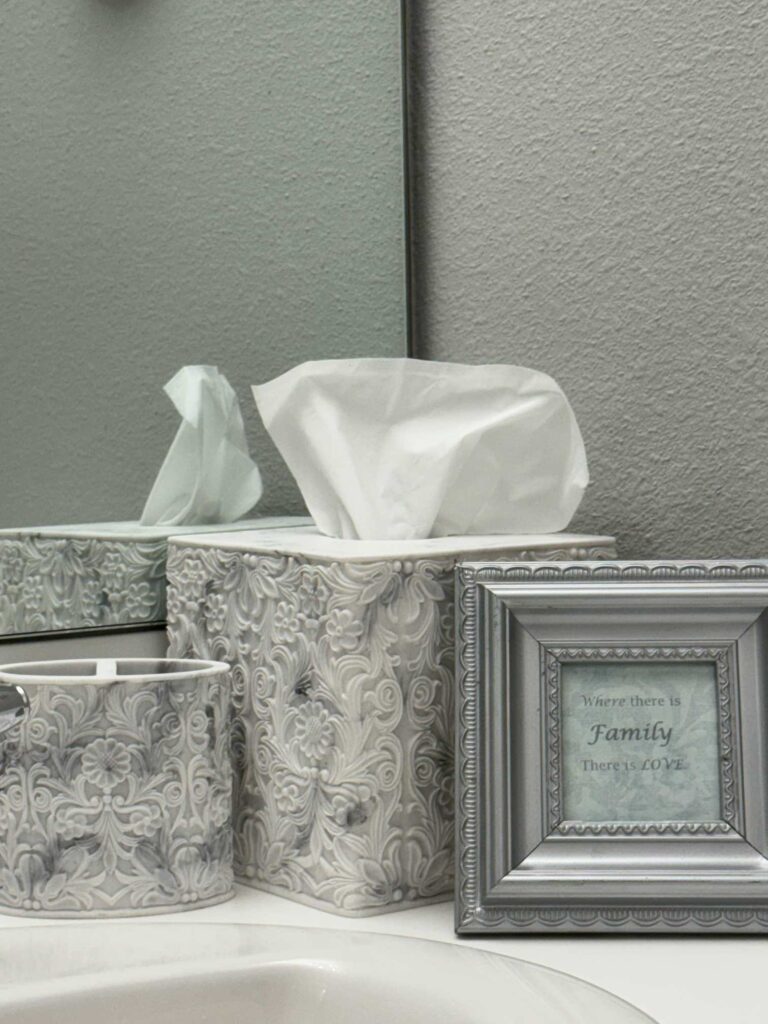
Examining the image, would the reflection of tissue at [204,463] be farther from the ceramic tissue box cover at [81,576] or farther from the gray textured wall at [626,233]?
the gray textured wall at [626,233]

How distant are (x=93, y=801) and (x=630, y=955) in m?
0.28

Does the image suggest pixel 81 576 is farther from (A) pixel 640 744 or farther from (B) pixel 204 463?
(A) pixel 640 744

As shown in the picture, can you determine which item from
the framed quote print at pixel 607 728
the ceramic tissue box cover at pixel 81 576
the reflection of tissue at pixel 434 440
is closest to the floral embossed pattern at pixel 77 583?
the ceramic tissue box cover at pixel 81 576

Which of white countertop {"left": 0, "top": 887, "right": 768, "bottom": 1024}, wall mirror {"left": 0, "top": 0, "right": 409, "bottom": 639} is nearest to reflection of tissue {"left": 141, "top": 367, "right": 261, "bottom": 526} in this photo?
wall mirror {"left": 0, "top": 0, "right": 409, "bottom": 639}

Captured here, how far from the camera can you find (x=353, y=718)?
656 millimetres

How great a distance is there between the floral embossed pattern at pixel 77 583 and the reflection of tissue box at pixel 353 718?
136mm

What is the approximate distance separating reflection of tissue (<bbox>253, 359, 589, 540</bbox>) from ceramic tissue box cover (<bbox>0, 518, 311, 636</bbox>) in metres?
0.13

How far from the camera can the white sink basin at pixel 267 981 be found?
0.54 metres

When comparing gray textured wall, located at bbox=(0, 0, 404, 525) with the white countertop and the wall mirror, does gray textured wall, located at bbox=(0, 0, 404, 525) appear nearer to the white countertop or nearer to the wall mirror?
the wall mirror

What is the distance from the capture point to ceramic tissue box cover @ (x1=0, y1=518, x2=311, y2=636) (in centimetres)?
79

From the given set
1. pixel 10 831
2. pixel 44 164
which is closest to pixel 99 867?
pixel 10 831

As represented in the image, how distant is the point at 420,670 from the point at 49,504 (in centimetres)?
28

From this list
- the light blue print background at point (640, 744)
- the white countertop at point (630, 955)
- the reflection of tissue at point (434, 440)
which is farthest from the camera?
the reflection of tissue at point (434, 440)

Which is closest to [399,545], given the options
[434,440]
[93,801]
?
[434,440]
